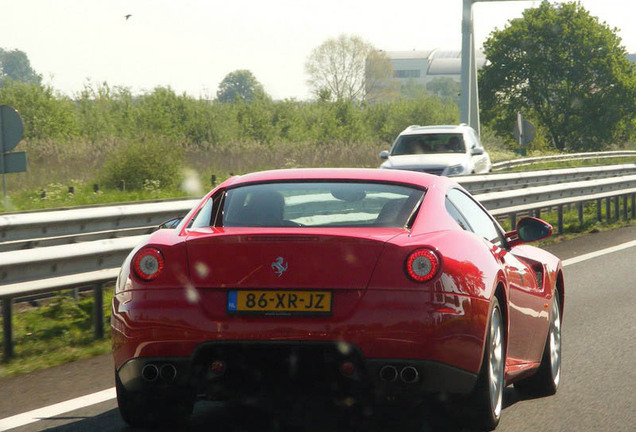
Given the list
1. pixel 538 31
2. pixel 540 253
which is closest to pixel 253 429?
pixel 540 253

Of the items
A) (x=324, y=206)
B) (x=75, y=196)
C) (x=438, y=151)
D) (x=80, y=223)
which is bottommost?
(x=75, y=196)

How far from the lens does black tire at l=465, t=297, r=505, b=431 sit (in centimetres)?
507

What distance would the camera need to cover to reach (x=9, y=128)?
19453mm

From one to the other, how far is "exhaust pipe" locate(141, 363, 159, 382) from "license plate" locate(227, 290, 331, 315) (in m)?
0.41

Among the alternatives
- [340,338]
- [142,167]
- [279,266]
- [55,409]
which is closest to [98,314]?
[55,409]

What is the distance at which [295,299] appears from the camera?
4.76 m

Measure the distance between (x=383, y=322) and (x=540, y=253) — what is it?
2372mm

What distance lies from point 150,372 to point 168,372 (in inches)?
3.5

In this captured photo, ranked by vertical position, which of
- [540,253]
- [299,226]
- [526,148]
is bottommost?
[526,148]

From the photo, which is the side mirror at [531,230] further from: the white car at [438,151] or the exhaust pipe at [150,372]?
the white car at [438,151]

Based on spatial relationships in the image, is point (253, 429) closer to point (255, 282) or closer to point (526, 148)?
point (255, 282)

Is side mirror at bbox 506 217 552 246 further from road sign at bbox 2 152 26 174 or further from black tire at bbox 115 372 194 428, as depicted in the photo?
road sign at bbox 2 152 26 174

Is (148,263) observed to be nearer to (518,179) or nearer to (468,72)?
(518,179)

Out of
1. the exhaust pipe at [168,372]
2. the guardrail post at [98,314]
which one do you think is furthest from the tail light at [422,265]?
the guardrail post at [98,314]
